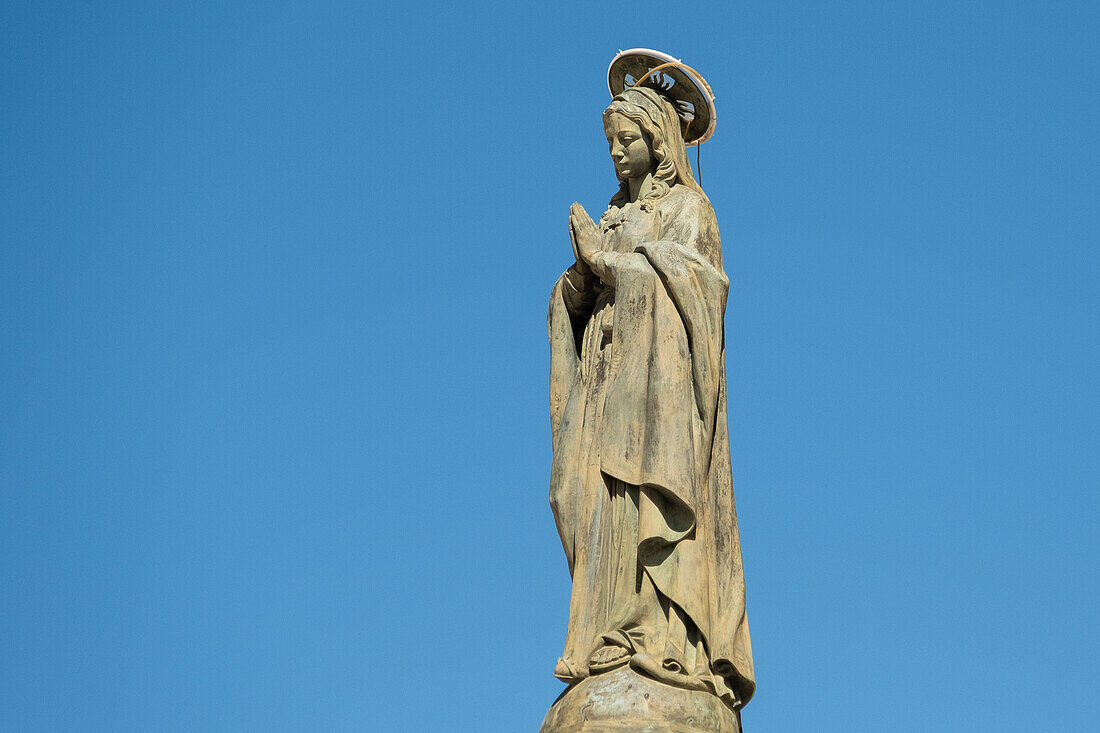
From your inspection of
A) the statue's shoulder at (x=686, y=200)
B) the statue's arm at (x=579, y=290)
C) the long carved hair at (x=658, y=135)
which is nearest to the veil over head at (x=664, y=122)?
the long carved hair at (x=658, y=135)

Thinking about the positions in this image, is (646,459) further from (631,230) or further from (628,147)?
(628,147)

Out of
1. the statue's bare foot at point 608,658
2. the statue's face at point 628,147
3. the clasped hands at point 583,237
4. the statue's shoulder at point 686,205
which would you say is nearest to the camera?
the statue's bare foot at point 608,658

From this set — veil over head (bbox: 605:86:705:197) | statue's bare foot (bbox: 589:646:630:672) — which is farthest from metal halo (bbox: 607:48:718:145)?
statue's bare foot (bbox: 589:646:630:672)

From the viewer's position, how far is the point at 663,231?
12219mm

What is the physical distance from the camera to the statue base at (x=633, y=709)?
10.4 meters

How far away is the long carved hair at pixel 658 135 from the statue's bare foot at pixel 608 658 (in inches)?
136

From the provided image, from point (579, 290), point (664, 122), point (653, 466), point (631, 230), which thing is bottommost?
point (653, 466)

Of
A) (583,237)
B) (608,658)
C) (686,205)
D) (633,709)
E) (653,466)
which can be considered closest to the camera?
(633,709)

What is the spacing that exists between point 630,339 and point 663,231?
100 cm

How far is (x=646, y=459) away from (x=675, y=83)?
133 inches

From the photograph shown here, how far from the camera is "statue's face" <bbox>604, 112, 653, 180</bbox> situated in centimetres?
1262

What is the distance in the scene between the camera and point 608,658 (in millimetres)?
10727

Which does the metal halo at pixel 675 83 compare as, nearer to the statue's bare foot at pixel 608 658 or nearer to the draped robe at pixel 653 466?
the draped robe at pixel 653 466

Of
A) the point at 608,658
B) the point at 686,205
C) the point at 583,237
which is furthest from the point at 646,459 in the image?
the point at 686,205
